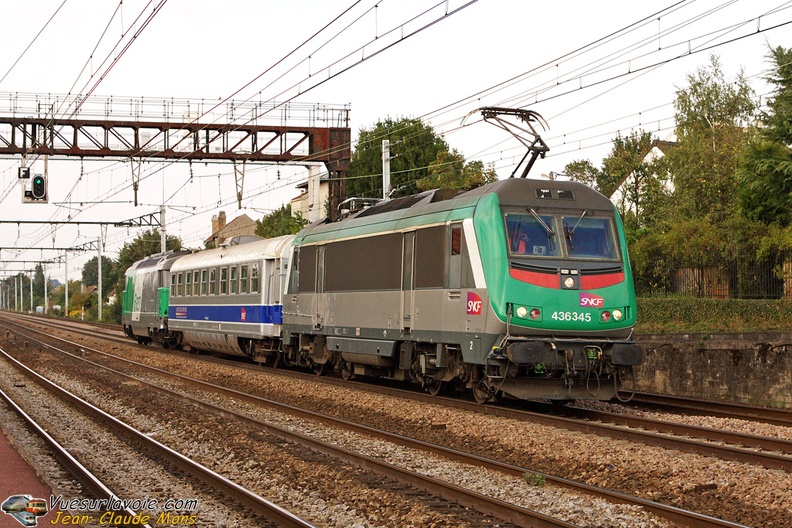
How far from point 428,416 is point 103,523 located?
7079 millimetres

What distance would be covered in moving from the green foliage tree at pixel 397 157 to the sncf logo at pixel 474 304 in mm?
38682

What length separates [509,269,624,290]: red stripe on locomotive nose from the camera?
14180 mm

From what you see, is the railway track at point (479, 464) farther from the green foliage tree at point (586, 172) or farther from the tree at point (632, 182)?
the green foliage tree at point (586, 172)

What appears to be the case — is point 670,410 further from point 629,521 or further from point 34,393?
point 34,393

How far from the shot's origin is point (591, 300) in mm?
14430

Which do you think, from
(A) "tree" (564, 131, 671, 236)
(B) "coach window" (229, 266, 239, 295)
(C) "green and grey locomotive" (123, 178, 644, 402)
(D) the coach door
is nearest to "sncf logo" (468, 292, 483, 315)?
(C) "green and grey locomotive" (123, 178, 644, 402)

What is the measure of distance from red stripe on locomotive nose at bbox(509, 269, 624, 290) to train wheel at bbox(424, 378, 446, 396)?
3.51 metres

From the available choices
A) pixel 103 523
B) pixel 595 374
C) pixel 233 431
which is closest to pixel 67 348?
pixel 233 431

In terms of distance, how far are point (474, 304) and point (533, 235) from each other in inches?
55.4

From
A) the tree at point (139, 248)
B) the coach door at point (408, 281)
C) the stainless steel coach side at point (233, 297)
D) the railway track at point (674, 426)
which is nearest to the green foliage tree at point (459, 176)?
the stainless steel coach side at point (233, 297)

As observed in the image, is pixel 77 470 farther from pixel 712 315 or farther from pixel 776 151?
pixel 776 151

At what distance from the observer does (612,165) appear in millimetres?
46969

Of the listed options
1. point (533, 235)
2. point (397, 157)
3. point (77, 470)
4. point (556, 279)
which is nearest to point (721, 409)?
point (556, 279)

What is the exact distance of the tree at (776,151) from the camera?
2442cm
